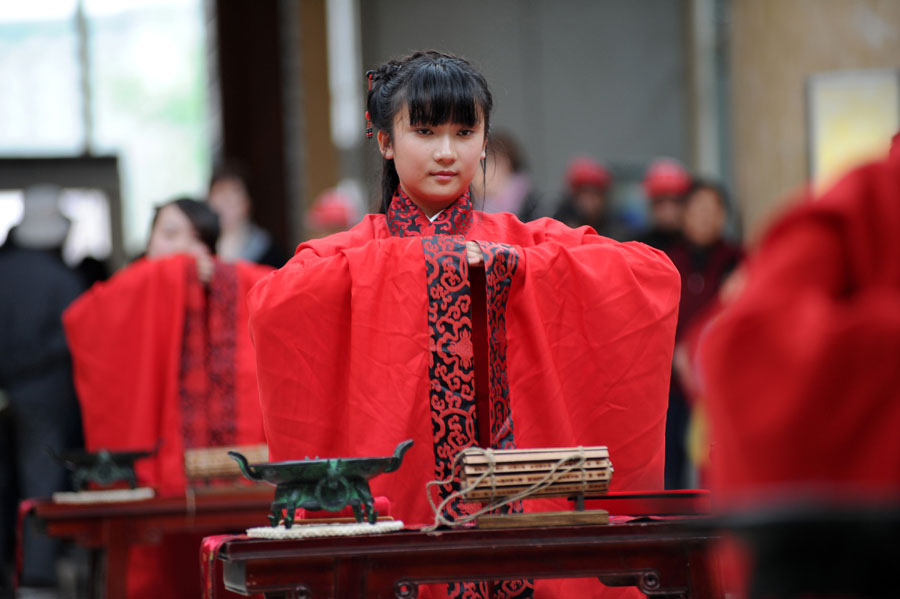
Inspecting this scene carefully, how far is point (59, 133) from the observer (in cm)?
884

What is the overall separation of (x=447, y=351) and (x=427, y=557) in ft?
1.89

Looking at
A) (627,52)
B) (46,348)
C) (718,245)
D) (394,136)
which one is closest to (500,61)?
(627,52)

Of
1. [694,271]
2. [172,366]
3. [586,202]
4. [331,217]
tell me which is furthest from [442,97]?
[331,217]

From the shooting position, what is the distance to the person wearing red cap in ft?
23.6

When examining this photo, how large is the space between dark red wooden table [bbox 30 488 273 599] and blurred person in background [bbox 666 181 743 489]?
3047 mm

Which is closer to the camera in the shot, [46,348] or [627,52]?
[46,348]

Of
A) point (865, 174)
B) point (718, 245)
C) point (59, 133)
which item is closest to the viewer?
point (865, 174)

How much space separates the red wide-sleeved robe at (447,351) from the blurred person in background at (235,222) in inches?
163

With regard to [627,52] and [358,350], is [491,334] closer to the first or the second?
[358,350]

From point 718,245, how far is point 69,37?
4441 mm

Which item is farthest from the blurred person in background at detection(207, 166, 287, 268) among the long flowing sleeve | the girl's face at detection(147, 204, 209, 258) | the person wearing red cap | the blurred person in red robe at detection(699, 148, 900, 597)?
the blurred person in red robe at detection(699, 148, 900, 597)

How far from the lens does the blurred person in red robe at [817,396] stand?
1447 millimetres

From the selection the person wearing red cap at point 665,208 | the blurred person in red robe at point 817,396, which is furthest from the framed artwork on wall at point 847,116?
the blurred person in red robe at point 817,396

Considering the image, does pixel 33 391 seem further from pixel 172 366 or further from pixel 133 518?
pixel 133 518
